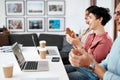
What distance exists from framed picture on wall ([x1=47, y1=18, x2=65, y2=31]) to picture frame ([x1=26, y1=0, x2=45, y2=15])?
0.93 feet

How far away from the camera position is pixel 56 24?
19.2ft

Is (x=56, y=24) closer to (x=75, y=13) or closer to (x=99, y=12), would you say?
(x=75, y=13)

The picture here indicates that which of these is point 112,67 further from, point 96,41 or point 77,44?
point 96,41

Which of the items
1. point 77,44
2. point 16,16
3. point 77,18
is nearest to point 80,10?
point 77,18

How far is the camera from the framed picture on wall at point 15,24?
19.0ft

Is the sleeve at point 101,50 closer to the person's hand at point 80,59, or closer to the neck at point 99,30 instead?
the neck at point 99,30

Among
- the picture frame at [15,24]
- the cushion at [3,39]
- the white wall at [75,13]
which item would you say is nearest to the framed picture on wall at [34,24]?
the picture frame at [15,24]

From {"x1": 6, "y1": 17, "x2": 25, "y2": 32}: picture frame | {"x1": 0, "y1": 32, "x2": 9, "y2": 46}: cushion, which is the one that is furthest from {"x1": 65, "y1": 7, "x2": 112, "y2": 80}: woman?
{"x1": 6, "y1": 17, "x2": 25, "y2": 32}: picture frame

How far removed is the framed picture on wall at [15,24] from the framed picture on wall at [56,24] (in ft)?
2.08

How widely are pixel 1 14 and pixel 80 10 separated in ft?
6.02

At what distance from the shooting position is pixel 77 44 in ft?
7.80

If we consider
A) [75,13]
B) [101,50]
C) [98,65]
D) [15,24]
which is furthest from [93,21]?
[15,24]

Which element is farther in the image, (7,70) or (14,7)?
(14,7)

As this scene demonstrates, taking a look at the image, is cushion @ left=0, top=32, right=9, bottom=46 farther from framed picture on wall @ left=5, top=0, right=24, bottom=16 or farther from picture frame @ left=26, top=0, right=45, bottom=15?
picture frame @ left=26, top=0, right=45, bottom=15
